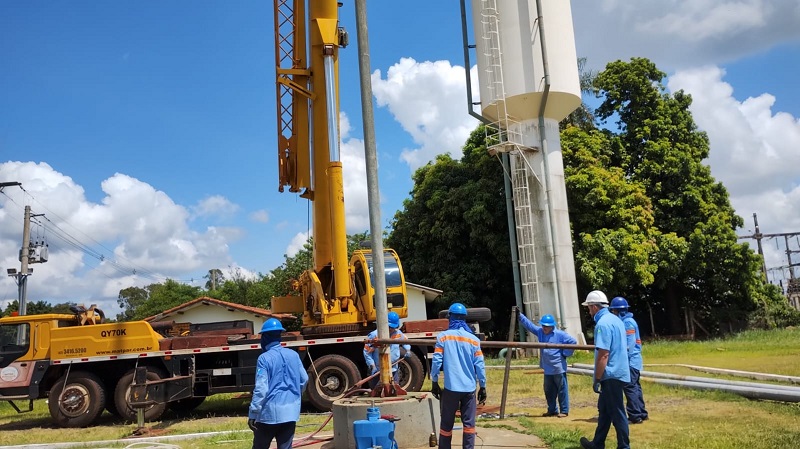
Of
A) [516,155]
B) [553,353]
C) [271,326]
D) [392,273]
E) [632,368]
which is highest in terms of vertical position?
[516,155]

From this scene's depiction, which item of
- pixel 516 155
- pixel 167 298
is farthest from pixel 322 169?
pixel 167 298

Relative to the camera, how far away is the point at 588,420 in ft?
33.5

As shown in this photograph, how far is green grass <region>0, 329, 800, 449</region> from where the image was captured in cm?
828

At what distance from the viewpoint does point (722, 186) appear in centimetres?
2808

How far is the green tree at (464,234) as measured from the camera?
27.8 meters

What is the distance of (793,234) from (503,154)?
40384 mm

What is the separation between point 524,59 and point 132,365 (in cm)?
1729

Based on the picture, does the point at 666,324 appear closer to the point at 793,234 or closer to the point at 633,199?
the point at 633,199

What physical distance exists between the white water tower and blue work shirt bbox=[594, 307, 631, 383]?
1630cm

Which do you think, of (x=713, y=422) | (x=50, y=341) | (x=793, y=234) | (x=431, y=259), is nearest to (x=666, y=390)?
(x=713, y=422)

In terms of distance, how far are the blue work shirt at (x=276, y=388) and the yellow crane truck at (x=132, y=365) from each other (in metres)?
6.63

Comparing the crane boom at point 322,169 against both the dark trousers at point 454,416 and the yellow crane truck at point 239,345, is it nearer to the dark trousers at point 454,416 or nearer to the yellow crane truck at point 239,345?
the yellow crane truck at point 239,345

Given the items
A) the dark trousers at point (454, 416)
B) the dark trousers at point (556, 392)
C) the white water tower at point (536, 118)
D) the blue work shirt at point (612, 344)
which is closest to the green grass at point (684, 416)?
the dark trousers at point (556, 392)

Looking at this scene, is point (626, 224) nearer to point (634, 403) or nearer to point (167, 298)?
point (634, 403)
